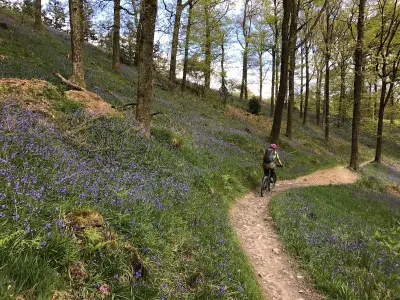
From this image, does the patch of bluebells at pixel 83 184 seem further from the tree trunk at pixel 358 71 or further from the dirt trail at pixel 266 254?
the tree trunk at pixel 358 71

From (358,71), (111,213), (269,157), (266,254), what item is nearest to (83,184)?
(111,213)

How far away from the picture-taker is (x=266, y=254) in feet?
24.6

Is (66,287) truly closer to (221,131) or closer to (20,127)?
(20,127)

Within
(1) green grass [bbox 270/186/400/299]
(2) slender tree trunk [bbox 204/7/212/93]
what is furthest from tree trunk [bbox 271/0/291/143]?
(2) slender tree trunk [bbox 204/7/212/93]

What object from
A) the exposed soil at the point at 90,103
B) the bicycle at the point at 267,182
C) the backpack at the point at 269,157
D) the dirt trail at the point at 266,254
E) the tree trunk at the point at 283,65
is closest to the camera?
the dirt trail at the point at 266,254

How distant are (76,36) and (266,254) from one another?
11.5 m

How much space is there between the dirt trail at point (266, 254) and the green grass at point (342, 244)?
269 millimetres

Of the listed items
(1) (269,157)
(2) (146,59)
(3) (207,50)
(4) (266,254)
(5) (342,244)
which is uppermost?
(3) (207,50)

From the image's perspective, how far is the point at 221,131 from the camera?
798 inches

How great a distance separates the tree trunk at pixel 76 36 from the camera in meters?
12.3

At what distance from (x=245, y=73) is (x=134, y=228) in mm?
45257

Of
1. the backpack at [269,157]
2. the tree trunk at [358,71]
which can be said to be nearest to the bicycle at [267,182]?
the backpack at [269,157]

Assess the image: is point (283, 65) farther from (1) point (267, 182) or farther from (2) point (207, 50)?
(2) point (207, 50)

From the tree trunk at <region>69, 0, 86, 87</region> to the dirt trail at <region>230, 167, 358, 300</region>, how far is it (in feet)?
29.0
